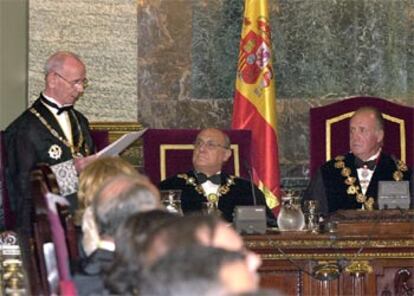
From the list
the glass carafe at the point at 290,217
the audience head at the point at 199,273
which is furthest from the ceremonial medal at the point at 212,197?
the audience head at the point at 199,273

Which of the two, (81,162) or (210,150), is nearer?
(81,162)

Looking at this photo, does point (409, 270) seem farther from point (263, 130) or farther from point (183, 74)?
point (183, 74)

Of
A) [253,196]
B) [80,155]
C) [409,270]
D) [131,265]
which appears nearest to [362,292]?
[409,270]

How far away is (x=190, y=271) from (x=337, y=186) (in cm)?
557

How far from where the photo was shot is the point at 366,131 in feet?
27.1

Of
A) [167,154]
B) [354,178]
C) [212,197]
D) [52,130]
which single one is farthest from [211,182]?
[52,130]

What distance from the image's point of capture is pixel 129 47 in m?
8.97

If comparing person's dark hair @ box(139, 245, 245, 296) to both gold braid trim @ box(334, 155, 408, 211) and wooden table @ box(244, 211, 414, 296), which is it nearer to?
wooden table @ box(244, 211, 414, 296)

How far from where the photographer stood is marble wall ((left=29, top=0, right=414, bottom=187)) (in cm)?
924

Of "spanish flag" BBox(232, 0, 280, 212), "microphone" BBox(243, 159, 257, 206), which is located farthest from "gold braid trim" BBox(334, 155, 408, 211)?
Result: "spanish flag" BBox(232, 0, 280, 212)

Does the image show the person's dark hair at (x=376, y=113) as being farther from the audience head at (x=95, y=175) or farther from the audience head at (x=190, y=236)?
the audience head at (x=190, y=236)

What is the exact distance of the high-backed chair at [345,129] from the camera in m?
8.60

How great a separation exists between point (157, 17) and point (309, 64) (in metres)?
1.11

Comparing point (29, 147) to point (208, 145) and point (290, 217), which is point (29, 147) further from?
point (290, 217)
